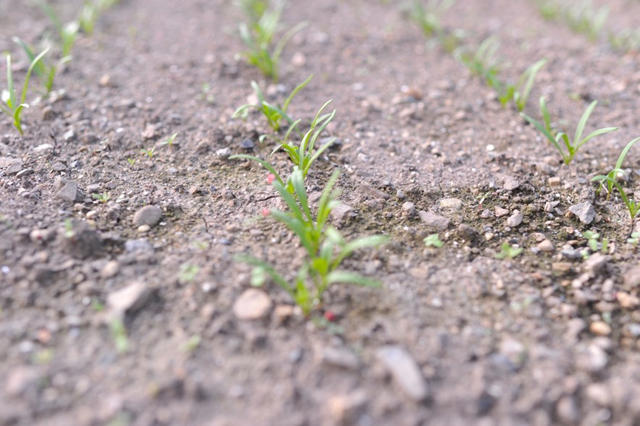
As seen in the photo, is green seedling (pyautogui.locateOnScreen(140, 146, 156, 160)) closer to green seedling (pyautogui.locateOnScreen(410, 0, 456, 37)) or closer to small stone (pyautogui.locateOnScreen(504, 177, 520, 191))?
small stone (pyautogui.locateOnScreen(504, 177, 520, 191))

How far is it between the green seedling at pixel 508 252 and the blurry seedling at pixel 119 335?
1554 millimetres

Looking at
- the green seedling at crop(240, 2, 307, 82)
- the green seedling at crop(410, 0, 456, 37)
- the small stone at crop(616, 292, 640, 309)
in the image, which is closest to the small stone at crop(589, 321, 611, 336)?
the small stone at crop(616, 292, 640, 309)

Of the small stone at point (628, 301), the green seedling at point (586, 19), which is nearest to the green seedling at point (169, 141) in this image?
the small stone at point (628, 301)

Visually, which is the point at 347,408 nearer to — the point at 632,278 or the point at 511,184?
the point at 632,278

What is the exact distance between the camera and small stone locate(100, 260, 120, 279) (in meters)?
1.99

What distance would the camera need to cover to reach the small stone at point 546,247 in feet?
7.46

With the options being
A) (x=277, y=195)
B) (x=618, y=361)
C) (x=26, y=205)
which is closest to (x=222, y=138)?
(x=277, y=195)

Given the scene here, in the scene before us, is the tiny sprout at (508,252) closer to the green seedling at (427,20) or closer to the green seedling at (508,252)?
the green seedling at (508,252)

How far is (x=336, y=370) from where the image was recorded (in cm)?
171

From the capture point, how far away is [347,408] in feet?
5.18

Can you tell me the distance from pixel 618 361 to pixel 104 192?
2.31 meters

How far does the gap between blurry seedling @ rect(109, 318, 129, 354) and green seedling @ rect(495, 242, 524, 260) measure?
1.55m

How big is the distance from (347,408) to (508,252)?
1.09m

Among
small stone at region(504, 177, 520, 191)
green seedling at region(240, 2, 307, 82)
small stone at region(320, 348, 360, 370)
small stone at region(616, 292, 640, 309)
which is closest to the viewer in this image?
small stone at region(320, 348, 360, 370)
